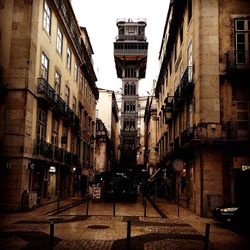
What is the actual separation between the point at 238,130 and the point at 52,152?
13658mm

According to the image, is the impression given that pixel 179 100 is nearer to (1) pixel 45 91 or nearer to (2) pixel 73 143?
(1) pixel 45 91

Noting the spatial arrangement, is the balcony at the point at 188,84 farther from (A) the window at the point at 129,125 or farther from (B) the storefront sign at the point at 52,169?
(A) the window at the point at 129,125

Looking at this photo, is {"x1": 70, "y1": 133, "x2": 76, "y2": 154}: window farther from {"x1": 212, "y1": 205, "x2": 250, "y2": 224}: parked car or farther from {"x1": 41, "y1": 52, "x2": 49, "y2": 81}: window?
{"x1": 212, "y1": 205, "x2": 250, "y2": 224}: parked car

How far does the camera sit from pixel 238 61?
20.4 metres

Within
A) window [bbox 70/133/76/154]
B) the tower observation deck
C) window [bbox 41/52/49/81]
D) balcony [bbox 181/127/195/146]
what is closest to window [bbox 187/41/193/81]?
balcony [bbox 181/127/195/146]

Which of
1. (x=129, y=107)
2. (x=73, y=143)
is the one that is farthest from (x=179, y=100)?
(x=129, y=107)

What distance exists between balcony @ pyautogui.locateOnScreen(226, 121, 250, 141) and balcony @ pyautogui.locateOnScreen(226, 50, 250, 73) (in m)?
2.96

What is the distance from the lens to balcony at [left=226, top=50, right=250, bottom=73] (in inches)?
765

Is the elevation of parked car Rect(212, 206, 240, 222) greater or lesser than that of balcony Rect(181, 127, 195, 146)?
lesser

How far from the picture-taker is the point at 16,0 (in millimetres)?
21672

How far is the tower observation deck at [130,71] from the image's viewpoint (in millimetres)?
103750

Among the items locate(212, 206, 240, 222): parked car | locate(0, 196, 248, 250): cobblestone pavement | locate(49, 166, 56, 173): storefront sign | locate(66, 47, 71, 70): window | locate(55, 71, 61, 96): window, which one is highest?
locate(66, 47, 71, 70): window

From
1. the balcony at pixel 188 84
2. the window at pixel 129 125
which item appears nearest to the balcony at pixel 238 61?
the balcony at pixel 188 84

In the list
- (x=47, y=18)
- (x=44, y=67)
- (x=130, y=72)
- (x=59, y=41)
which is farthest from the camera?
(x=130, y=72)
